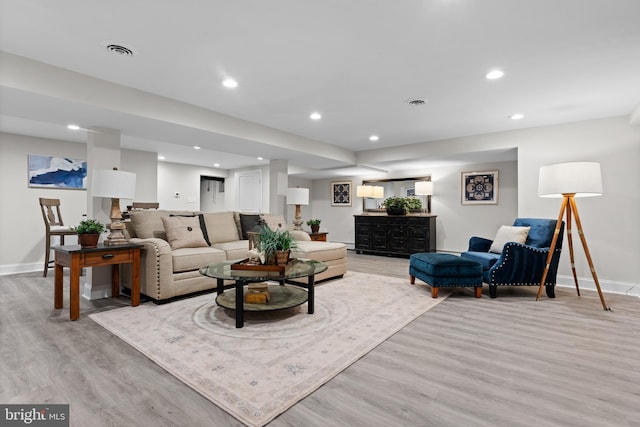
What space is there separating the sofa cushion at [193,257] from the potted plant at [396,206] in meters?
4.54

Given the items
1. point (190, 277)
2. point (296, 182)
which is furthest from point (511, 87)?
point (296, 182)

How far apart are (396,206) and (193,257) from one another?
4956mm

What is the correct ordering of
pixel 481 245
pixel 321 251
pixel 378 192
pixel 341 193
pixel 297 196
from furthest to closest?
pixel 341 193 → pixel 378 192 → pixel 297 196 → pixel 481 245 → pixel 321 251

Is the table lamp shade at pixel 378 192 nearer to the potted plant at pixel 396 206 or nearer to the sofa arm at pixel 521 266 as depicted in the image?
the potted plant at pixel 396 206

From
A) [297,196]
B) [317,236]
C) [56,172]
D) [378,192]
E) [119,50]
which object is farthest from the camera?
[378,192]

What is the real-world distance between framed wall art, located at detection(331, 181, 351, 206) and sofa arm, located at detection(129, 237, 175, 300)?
6121 mm

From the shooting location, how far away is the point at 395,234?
709 centimetres

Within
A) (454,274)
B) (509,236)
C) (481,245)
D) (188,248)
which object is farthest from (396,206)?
(188,248)

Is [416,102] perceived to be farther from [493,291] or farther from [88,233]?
[88,233]

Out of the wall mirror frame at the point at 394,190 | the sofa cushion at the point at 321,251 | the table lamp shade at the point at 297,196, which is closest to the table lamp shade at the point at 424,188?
the wall mirror frame at the point at 394,190

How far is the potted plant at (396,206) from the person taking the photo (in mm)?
7188

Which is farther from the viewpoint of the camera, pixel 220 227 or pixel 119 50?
pixel 220 227

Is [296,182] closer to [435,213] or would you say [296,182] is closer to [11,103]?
[435,213]

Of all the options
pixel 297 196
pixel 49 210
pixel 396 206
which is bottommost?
pixel 49 210
